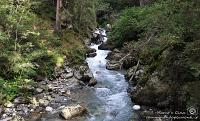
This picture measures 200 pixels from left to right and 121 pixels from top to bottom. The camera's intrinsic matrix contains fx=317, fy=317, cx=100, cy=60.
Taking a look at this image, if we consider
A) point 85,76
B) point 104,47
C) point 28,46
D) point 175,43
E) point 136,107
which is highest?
point 175,43

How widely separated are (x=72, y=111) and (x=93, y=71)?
850 centimetres

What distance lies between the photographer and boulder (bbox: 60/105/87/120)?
15938 millimetres

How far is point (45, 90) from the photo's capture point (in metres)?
19.3

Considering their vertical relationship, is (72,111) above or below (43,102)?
above

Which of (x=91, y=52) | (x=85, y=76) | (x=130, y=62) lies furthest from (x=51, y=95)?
(x=91, y=52)

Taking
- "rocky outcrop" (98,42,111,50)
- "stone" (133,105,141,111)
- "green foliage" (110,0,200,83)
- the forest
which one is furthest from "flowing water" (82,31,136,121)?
"rocky outcrop" (98,42,111,50)

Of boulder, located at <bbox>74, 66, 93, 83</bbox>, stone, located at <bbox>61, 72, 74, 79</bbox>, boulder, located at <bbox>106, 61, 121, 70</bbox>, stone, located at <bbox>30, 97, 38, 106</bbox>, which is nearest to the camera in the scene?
stone, located at <bbox>30, 97, 38, 106</bbox>

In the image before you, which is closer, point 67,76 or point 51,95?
point 51,95

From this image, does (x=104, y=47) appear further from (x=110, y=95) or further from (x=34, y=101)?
(x=34, y=101)

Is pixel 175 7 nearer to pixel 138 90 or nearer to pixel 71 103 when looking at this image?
pixel 138 90

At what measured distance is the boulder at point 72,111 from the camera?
15.9m

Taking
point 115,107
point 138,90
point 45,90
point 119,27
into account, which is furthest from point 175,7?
point 119,27

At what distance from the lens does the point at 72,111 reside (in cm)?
1619

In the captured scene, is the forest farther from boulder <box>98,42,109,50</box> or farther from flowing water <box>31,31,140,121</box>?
boulder <box>98,42,109,50</box>
